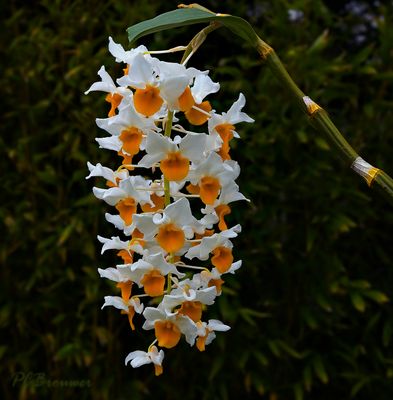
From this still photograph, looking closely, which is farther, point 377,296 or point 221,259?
point 377,296

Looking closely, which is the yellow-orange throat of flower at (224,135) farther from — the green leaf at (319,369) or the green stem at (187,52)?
the green leaf at (319,369)

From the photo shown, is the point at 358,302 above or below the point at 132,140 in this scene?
below

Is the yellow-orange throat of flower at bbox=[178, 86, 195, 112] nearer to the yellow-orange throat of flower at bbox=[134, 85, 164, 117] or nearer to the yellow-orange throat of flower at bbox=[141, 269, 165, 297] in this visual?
the yellow-orange throat of flower at bbox=[134, 85, 164, 117]

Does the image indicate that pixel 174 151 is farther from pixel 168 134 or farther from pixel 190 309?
pixel 190 309

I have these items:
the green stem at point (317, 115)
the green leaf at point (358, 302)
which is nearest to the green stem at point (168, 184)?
the green stem at point (317, 115)

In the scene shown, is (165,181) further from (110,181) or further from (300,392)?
(300,392)

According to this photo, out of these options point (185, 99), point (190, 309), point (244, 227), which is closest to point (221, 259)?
point (190, 309)

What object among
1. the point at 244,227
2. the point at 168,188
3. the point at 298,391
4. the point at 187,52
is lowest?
the point at 298,391

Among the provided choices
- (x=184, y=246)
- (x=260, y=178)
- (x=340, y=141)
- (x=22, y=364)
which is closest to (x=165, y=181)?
(x=184, y=246)
